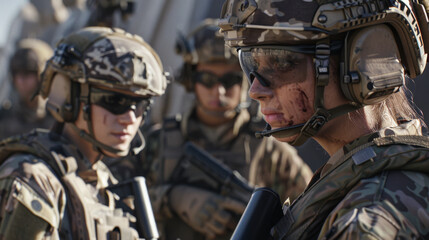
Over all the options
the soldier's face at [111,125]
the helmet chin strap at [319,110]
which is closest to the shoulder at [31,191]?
the soldier's face at [111,125]

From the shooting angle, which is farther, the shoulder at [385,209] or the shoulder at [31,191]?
the shoulder at [31,191]

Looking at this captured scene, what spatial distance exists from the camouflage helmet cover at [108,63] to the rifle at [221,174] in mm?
1660

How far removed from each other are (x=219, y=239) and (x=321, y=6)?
3434 millimetres

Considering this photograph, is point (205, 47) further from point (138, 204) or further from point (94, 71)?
point (138, 204)

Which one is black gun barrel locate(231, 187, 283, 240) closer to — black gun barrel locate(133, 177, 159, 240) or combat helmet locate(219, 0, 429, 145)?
combat helmet locate(219, 0, 429, 145)

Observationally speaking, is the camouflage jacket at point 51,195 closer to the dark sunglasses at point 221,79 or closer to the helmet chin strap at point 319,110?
the helmet chin strap at point 319,110

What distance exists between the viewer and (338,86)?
2383 mm

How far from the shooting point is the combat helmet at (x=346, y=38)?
2314 millimetres

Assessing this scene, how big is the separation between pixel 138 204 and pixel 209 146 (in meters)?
2.26

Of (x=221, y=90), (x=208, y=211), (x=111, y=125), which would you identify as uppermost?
(x=111, y=125)

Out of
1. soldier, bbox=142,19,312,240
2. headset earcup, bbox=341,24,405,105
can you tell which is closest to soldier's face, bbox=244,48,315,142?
headset earcup, bbox=341,24,405,105

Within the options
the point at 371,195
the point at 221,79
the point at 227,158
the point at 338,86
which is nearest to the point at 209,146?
the point at 227,158

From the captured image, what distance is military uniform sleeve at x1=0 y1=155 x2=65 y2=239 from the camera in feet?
10.8

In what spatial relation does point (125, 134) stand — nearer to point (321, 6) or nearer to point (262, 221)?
point (262, 221)
